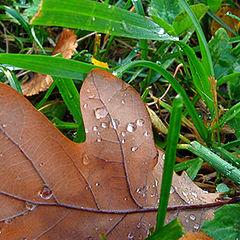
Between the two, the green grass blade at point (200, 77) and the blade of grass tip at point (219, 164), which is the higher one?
the green grass blade at point (200, 77)

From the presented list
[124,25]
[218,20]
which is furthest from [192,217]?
[218,20]

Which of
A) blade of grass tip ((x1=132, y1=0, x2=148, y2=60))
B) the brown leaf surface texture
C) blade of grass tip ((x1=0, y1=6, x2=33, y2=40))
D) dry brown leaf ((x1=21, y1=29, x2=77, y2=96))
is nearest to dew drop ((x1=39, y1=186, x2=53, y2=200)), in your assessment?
the brown leaf surface texture

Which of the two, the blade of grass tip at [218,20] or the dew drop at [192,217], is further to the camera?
the blade of grass tip at [218,20]

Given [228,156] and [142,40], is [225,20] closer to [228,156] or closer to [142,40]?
[142,40]

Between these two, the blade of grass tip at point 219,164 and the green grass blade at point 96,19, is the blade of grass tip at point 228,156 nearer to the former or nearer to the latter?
the blade of grass tip at point 219,164

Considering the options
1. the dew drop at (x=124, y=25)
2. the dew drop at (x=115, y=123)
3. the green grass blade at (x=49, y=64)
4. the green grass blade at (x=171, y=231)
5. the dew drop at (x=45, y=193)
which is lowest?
the dew drop at (x=45, y=193)

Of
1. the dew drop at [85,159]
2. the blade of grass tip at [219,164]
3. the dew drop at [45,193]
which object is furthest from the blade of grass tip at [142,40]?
the dew drop at [45,193]

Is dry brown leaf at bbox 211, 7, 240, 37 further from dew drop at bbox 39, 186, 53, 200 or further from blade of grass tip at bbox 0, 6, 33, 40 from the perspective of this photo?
dew drop at bbox 39, 186, 53, 200

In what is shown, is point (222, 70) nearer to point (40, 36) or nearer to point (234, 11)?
point (234, 11)

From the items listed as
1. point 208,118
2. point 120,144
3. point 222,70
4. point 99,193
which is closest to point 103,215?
point 99,193
